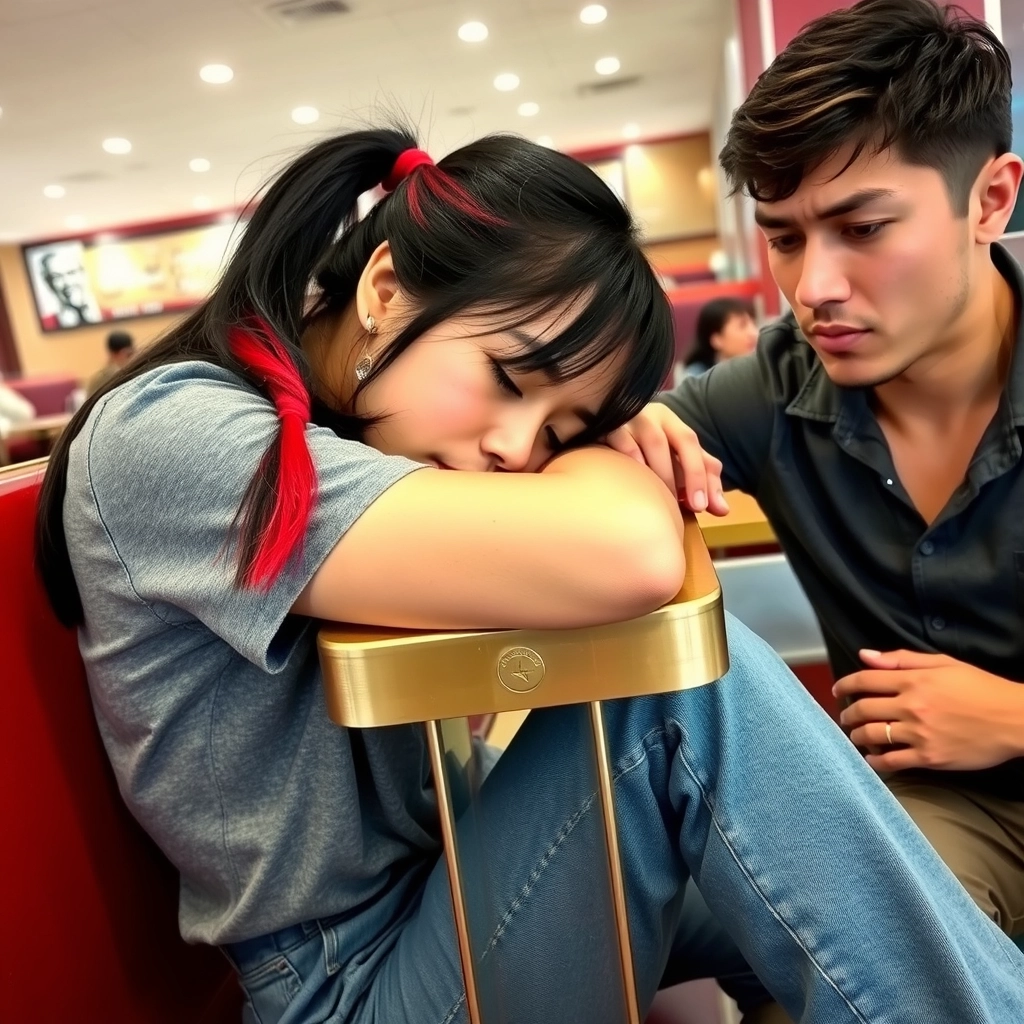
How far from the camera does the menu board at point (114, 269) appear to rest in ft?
34.8

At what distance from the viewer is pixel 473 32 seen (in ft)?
17.5

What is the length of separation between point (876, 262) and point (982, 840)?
0.54 metres

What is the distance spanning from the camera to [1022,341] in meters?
0.82

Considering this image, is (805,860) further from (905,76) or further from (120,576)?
(905,76)

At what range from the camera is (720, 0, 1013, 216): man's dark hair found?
0.77 meters

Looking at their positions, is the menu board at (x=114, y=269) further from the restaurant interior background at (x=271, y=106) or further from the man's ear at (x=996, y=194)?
the man's ear at (x=996, y=194)

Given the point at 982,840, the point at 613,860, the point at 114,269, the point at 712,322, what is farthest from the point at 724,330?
the point at 114,269

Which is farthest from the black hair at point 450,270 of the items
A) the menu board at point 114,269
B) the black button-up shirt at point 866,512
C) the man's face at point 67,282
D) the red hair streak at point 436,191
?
the man's face at point 67,282

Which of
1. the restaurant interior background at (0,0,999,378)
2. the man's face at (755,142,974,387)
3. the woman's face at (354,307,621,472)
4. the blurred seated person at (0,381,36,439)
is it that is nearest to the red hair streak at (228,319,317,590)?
the woman's face at (354,307,621,472)

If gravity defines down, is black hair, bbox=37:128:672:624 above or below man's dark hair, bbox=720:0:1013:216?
below

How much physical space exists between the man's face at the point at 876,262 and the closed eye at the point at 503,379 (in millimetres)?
362

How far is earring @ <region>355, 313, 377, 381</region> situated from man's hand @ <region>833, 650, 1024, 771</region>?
0.53 m

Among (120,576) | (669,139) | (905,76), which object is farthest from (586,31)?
(120,576)

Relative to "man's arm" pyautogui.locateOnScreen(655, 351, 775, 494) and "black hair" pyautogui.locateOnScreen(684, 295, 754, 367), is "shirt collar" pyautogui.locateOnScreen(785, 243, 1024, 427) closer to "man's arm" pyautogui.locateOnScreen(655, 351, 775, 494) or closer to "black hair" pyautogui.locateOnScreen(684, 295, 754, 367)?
"man's arm" pyautogui.locateOnScreen(655, 351, 775, 494)
